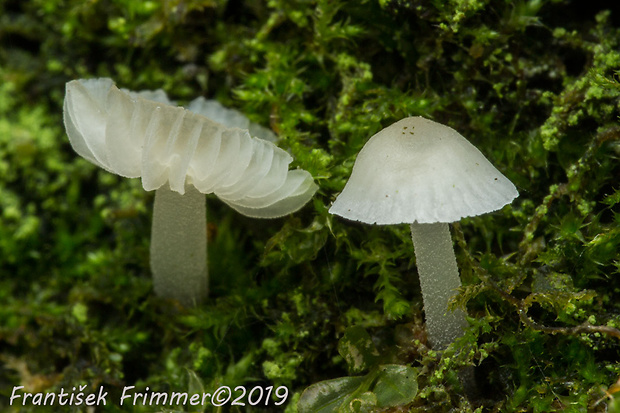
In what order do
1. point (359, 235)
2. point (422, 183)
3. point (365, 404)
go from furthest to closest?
point (359, 235)
point (365, 404)
point (422, 183)

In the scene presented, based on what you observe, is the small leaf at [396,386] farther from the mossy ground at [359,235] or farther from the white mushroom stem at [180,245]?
the white mushroom stem at [180,245]

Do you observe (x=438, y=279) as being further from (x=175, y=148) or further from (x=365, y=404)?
(x=175, y=148)

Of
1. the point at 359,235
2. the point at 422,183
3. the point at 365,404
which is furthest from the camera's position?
the point at 359,235

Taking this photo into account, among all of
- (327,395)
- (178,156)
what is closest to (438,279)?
(327,395)

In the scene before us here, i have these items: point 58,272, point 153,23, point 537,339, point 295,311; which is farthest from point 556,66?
point 58,272

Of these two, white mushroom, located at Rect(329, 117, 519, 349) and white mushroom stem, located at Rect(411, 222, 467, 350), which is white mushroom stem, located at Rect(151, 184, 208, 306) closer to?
white mushroom, located at Rect(329, 117, 519, 349)

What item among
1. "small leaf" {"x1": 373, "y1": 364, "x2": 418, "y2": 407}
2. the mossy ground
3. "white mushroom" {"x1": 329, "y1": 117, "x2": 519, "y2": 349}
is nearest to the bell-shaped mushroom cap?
"white mushroom" {"x1": 329, "y1": 117, "x2": 519, "y2": 349}

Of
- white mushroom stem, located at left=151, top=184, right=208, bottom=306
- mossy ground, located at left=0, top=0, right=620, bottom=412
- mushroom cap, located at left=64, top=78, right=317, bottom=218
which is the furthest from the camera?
white mushroom stem, located at left=151, top=184, right=208, bottom=306

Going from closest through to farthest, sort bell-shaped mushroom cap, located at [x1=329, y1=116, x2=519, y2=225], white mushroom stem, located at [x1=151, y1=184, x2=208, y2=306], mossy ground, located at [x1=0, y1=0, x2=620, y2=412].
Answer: bell-shaped mushroom cap, located at [x1=329, y1=116, x2=519, y2=225], mossy ground, located at [x1=0, y1=0, x2=620, y2=412], white mushroom stem, located at [x1=151, y1=184, x2=208, y2=306]
